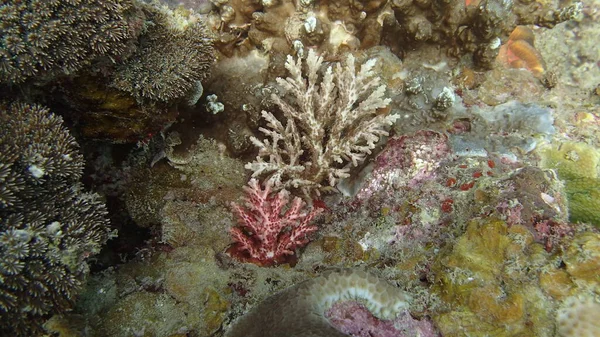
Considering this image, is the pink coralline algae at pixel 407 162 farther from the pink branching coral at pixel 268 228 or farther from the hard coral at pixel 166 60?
the hard coral at pixel 166 60

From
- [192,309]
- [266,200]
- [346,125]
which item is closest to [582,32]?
[346,125]

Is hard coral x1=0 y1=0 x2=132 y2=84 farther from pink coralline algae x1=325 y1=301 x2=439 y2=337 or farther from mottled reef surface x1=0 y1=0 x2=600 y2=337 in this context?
pink coralline algae x1=325 y1=301 x2=439 y2=337

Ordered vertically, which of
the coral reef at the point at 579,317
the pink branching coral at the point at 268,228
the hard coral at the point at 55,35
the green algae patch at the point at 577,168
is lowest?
the pink branching coral at the point at 268,228

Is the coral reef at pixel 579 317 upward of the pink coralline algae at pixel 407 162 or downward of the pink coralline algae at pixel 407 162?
upward

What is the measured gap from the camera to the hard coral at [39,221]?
2.00 metres

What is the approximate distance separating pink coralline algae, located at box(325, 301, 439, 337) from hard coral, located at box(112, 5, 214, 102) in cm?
207

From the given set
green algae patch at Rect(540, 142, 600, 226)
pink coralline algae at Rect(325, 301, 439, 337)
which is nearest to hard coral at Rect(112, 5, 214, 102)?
pink coralline algae at Rect(325, 301, 439, 337)

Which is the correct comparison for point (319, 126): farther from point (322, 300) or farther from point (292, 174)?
point (322, 300)

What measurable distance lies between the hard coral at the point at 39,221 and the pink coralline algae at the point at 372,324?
170 cm

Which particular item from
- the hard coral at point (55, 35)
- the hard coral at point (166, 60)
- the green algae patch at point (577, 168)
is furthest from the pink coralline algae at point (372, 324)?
the hard coral at point (55, 35)

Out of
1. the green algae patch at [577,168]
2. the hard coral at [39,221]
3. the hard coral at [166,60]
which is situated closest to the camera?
the hard coral at [39,221]

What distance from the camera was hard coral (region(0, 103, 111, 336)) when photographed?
78.6 inches

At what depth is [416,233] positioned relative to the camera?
2631mm

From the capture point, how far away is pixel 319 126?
10.3 feet
